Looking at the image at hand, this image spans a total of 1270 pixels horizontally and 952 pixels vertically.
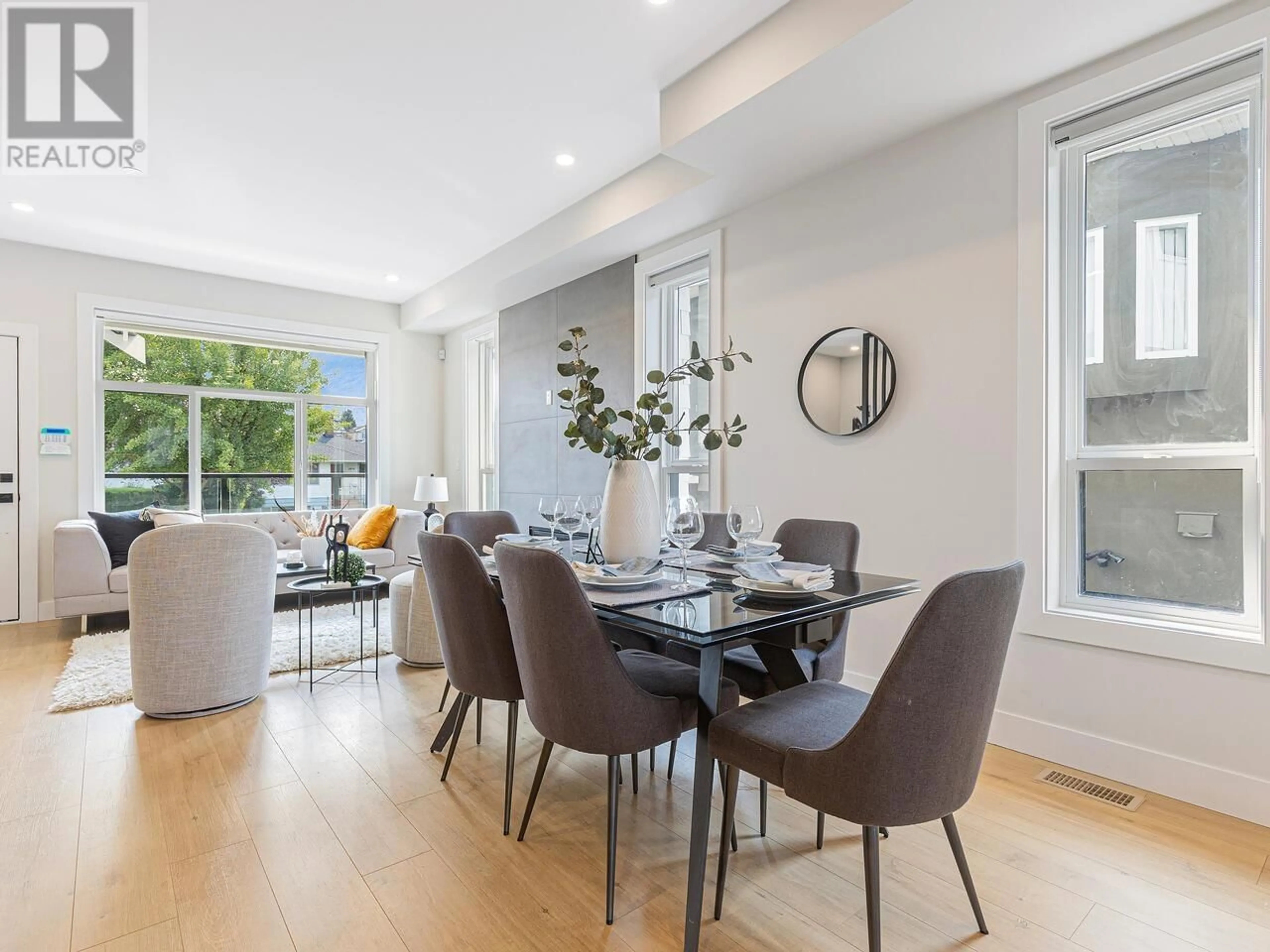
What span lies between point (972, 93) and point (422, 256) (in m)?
4.15

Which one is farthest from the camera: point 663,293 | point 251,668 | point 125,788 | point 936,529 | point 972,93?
point 663,293

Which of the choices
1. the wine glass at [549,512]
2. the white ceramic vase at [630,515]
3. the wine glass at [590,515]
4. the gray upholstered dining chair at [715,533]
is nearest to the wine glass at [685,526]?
the white ceramic vase at [630,515]

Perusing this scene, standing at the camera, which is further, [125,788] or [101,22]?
[101,22]

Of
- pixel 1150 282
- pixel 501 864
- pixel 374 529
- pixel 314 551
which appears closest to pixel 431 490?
pixel 374 529

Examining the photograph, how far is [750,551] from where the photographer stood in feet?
6.97

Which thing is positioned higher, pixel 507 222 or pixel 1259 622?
pixel 507 222

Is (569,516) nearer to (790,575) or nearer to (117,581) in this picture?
(790,575)

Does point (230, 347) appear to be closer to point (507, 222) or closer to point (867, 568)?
point (507, 222)

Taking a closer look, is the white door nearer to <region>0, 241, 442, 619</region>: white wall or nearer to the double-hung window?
<region>0, 241, 442, 619</region>: white wall

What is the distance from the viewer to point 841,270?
3.12 meters

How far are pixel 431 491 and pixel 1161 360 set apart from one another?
17.8 feet

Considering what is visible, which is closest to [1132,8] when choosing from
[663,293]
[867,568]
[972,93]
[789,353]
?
[972,93]

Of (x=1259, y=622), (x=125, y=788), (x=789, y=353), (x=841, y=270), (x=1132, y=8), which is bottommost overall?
(x=125, y=788)

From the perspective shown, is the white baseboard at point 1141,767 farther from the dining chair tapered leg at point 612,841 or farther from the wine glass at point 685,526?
the dining chair tapered leg at point 612,841
